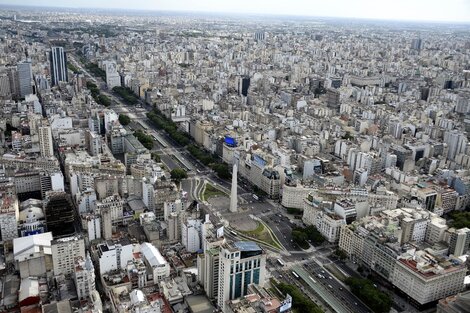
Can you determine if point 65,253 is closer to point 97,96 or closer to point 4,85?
point 97,96

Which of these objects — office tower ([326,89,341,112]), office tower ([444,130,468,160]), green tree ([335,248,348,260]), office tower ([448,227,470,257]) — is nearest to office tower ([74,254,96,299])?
green tree ([335,248,348,260])

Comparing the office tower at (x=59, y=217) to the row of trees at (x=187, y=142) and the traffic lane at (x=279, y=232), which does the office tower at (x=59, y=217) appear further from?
the row of trees at (x=187, y=142)

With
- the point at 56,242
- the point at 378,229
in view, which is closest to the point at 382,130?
the point at 378,229

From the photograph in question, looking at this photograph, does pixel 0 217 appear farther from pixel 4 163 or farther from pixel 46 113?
pixel 46 113

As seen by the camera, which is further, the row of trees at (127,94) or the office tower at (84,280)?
the row of trees at (127,94)

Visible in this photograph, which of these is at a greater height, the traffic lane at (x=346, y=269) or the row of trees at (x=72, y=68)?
the row of trees at (x=72, y=68)

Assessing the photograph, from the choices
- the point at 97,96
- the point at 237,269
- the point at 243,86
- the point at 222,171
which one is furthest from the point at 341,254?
the point at 97,96

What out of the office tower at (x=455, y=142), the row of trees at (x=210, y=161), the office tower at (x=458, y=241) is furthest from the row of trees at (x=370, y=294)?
the office tower at (x=455, y=142)
